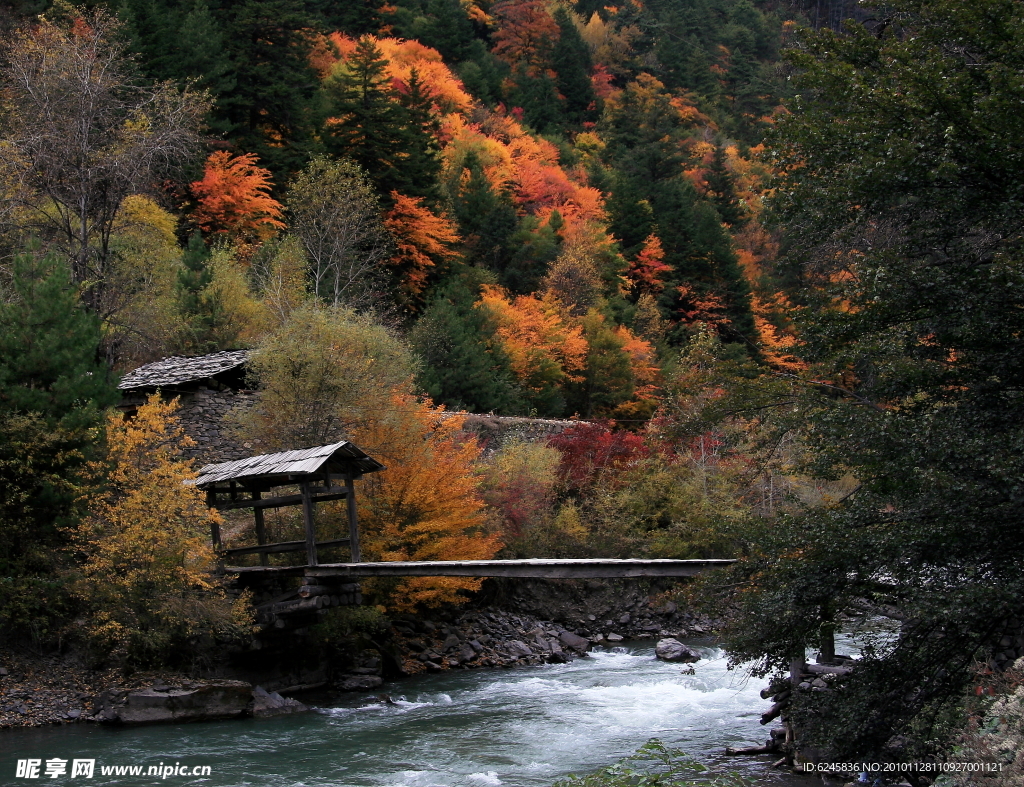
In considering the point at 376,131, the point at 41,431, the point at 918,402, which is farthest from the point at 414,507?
the point at 376,131

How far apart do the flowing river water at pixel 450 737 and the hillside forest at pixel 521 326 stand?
83.3 inches

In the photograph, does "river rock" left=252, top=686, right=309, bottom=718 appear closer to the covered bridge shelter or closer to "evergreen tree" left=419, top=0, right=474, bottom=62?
the covered bridge shelter

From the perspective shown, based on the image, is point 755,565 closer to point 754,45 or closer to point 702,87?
point 702,87

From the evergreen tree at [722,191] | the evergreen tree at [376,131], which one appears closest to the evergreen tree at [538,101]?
the evergreen tree at [722,191]

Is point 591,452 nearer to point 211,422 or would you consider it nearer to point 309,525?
point 211,422

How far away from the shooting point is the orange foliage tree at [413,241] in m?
35.1

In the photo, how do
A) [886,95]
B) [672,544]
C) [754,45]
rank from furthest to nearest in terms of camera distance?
[754,45]
[672,544]
[886,95]

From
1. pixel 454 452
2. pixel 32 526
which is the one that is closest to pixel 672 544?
pixel 454 452

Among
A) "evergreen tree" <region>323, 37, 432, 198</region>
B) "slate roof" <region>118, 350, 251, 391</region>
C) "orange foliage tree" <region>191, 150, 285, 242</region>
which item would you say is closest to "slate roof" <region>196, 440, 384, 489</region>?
"slate roof" <region>118, 350, 251, 391</region>

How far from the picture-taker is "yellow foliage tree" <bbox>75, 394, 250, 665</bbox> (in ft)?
47.9

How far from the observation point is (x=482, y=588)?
23.7 meters

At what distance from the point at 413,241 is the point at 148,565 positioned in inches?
895

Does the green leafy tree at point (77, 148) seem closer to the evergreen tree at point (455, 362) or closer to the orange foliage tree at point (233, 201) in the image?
the orange foliage tree at point (233, 201)

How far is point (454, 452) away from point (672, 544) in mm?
8263
